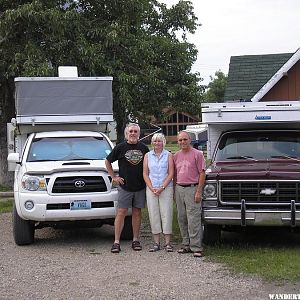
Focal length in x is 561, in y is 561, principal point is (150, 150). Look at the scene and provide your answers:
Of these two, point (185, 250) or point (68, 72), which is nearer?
point (185, 250)

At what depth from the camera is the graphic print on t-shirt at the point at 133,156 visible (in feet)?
27.3

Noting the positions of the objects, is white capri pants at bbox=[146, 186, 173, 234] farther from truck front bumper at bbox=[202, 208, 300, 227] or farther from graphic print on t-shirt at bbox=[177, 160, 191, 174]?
truck front bumper at bbox=[202, 208, 300, 227]

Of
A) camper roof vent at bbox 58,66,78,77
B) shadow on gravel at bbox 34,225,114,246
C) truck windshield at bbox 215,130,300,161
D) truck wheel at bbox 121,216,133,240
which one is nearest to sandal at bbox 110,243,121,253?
truck wheel at bbox 121,216,133,240

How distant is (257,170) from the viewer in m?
7.81

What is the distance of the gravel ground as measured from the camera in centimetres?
599

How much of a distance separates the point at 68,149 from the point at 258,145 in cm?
318

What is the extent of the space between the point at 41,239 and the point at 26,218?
3.93 feet

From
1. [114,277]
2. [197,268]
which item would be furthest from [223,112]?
[114,277]

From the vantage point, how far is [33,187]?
8398 millimetres

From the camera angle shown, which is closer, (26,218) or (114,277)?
(114,277)

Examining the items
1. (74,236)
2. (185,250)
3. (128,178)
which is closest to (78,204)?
(128,178)

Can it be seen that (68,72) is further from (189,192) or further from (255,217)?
(255,217)

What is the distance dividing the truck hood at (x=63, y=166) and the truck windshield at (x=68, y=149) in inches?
12.9

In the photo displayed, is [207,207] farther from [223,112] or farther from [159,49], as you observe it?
[159,49]
